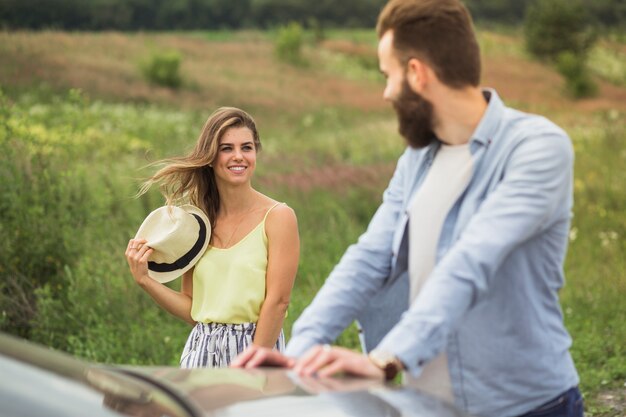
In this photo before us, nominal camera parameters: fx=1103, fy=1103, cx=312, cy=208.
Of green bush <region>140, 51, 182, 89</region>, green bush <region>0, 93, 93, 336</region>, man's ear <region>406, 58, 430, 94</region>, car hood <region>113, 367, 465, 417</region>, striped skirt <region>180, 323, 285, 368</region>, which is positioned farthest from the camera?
green bush <region>140, 51, 182, 89</region>

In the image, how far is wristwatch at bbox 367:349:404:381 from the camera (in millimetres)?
2191

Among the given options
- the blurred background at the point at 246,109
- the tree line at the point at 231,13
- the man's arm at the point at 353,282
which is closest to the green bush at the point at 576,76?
the blurred background at the point at 246,109

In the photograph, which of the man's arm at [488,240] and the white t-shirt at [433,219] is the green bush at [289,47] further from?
the man's arm at [488,240]

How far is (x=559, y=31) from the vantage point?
44844 mm

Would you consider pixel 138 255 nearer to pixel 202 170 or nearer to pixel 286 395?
pixel 202 170

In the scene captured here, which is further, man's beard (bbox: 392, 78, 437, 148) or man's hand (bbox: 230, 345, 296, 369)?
man's beard (bbox: 392, 78, 437, 148)

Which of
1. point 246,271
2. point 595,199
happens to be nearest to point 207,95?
point 595,199

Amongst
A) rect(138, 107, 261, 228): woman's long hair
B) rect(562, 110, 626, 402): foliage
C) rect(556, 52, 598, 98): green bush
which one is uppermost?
rect(556, 52, 598, 98): green bush

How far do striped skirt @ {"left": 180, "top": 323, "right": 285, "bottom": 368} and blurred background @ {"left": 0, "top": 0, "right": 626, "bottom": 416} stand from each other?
1.30 meters

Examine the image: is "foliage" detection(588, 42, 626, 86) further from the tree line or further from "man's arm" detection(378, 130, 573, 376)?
"man's arm" detection(378, 130, 573, 376)

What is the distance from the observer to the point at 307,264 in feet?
31.8

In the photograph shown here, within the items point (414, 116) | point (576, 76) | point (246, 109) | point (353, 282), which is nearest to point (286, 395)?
point (353, 282)

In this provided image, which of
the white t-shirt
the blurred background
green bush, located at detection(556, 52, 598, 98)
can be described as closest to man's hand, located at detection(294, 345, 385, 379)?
the white t-shirt

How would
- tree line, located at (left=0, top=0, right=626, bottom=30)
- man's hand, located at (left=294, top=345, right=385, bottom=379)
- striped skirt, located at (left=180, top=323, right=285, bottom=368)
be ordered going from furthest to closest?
tree line, located at (left=0, top=0, right=626, bottom=30), striped skirt, located at (left=180, top=323, right=285, bottom=368), man's hand, located at (left=294, top=345, right=385, bottom=379)
